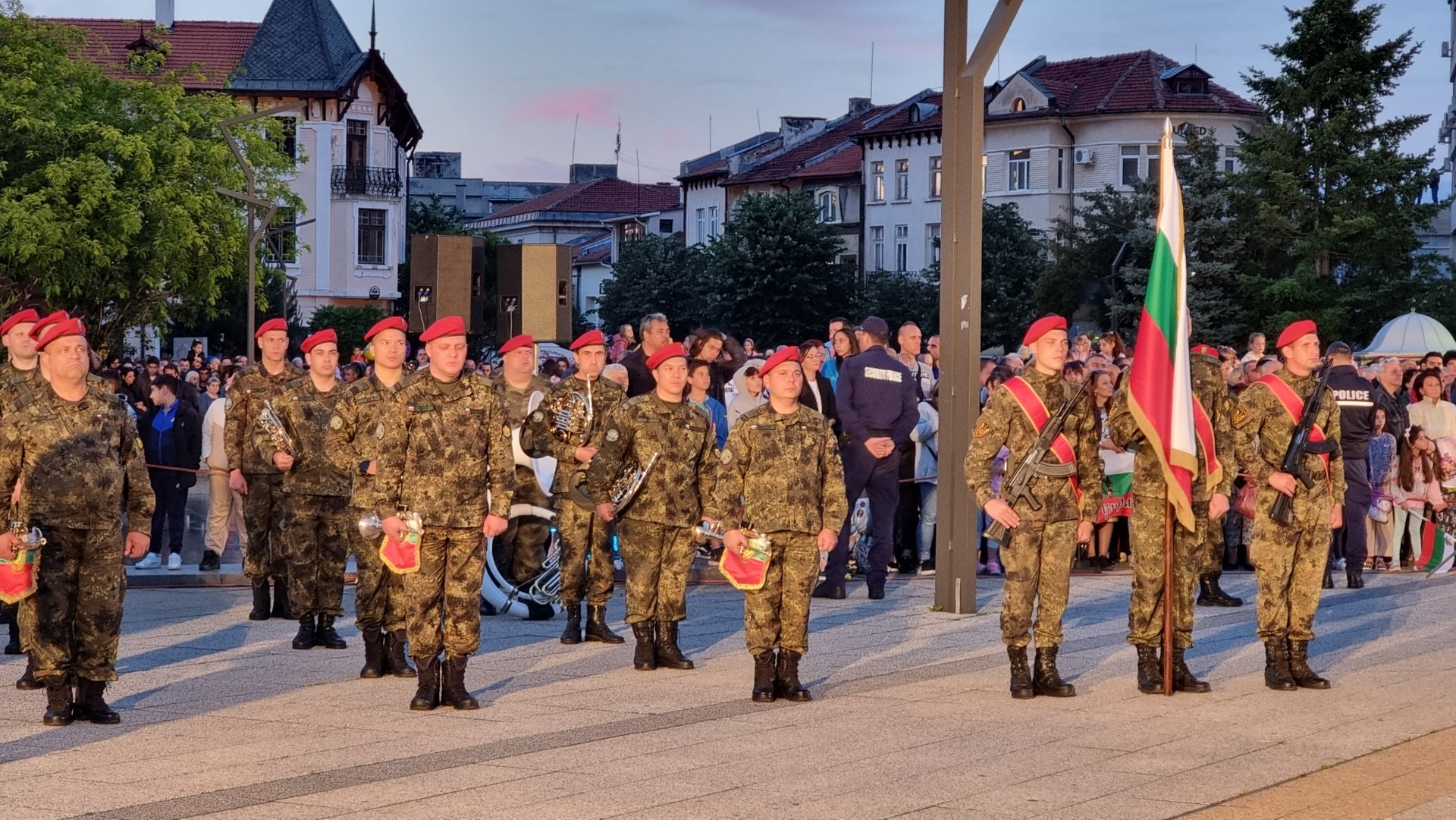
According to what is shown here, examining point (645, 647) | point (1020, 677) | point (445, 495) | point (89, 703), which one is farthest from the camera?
point (645, 647)

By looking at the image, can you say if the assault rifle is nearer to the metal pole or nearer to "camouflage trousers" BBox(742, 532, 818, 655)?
"camouflage trousers" BBox(742, 532, 818, 655)

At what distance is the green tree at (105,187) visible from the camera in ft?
148

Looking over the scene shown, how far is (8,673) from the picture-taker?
1177cm

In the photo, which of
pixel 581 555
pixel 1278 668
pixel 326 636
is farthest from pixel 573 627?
pixel 1278 668

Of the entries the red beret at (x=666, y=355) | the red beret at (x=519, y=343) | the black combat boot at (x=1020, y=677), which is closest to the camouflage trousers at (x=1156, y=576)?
the black combat boot at (x=1020, y=677)

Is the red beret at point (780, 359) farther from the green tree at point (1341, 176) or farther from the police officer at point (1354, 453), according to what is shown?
the green tree at point (1341, 176)

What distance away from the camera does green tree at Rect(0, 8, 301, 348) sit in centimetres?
4506

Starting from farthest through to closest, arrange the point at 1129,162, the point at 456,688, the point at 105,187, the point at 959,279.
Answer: the point at 1129,162
the point at 105,187
the point at 959,279
the point at 456,688

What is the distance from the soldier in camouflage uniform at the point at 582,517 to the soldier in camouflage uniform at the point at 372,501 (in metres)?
1.51

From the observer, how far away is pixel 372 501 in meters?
11.4

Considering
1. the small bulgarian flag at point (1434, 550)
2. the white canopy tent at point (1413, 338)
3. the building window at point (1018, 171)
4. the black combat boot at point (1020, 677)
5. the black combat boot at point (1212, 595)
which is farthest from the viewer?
the building window at point (1018, 171)

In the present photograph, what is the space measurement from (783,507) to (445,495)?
1774 mm

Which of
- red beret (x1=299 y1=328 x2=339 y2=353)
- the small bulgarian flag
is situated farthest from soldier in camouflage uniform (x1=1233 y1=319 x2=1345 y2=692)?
the small bulgarian flag

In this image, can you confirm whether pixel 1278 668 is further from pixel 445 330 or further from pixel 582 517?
pixel 445 330
